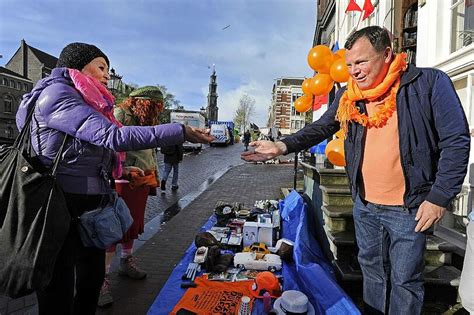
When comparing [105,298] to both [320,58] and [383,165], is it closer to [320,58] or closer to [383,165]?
[383,165]

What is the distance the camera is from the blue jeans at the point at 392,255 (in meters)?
1.87

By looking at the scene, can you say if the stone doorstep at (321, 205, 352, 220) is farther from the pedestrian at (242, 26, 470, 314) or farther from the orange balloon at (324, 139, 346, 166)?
the pedestrian at (242, 26, 470, 314)

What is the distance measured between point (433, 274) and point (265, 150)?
205cm

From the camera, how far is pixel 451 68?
11.5ft

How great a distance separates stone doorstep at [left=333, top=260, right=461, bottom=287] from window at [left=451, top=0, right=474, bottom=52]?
243 centimetres

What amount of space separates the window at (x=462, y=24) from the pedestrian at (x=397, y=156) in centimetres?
235

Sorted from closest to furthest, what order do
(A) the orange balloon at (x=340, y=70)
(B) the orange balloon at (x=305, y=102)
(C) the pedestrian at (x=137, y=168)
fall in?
1. (C) the pedestrian at (x=137, y=168)
2. (A) the orange balloon at (x=340, y=70)
3. (B) the orange balloon at (x=305, y=102)

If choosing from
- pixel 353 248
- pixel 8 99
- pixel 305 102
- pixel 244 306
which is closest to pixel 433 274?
pixel 353 248

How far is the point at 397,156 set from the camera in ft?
6.21

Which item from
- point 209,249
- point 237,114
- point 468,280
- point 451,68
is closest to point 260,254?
point 209,249

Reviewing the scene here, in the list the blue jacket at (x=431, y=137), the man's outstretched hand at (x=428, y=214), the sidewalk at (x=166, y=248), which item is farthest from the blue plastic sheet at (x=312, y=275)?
the sidewalk at (x=166, y=248)

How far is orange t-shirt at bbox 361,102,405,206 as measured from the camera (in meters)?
1.90

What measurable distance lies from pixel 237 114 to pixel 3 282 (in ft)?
243

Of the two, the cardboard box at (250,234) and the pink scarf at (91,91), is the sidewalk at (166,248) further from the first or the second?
the pink scarf at (91,91)
